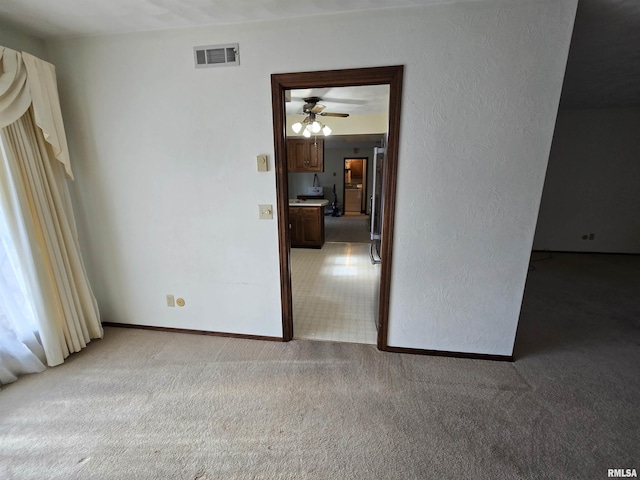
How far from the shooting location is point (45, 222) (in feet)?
6.05

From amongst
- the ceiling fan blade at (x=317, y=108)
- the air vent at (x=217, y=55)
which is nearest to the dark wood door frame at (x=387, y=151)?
the air vent at (x=217, y=55)

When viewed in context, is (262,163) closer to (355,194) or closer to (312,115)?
(312,115)

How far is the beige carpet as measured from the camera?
128cm

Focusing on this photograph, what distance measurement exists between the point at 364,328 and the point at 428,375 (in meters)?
0.70

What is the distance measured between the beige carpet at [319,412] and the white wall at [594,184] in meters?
3.00

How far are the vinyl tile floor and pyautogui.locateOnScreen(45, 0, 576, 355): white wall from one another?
15.3 inches

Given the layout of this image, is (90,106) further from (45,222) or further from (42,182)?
(45,222)

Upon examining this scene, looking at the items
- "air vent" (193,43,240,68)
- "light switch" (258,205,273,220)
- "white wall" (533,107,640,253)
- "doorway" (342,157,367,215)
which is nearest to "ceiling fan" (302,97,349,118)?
"air vent" (193,43,240,68)

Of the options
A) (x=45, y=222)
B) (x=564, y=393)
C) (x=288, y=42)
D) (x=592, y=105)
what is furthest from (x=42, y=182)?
(x=592, y=105)

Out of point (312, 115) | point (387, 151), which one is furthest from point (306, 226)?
point (387, 151)

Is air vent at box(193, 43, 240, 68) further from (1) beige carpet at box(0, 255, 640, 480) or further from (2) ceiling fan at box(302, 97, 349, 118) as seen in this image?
(1) beige carpet at box(0, 255, 640, 480)

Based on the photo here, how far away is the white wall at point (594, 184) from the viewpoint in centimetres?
411

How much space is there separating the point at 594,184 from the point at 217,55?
5.70 m

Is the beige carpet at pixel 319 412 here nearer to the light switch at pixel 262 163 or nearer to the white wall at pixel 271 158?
the white wall at pixel 271 158
